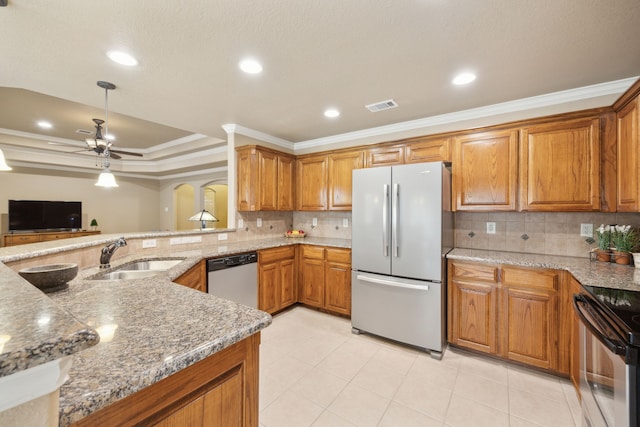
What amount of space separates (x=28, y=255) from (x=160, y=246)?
4.24ft

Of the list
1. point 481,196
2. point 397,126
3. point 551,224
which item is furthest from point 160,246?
point 551,224

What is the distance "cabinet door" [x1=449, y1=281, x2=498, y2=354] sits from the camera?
7.86 ft

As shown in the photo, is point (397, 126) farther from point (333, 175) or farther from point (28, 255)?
point (28, 255)

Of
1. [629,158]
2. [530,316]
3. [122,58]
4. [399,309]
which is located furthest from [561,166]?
[122,58]

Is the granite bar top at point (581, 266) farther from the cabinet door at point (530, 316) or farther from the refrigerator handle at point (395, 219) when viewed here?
the refrigerator handle at point (395, 219)

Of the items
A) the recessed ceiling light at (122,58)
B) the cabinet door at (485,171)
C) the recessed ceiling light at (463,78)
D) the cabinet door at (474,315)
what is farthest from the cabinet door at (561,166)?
the recessed ceiling light at (122,58)

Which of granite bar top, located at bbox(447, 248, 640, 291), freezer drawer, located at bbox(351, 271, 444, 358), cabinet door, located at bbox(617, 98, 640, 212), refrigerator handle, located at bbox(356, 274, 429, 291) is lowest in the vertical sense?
freezer drawer, located at bbox(351, 271, 444, 358)

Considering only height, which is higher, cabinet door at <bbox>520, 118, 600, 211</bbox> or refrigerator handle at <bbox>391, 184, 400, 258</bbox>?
cabinet door at <bbox>520, 118, 600, 211</bbox>

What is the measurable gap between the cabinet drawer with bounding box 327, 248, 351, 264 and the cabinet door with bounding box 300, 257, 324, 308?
0.16 metres

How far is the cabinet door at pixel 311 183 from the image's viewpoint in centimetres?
387

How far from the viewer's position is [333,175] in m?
3.77

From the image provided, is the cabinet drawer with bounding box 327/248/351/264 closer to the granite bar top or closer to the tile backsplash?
the granite bar top

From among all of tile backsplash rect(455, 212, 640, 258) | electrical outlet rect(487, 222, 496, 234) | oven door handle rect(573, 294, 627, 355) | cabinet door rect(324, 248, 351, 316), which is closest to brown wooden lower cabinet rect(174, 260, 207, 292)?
cabinet door rect(324, 248, 351, 316)

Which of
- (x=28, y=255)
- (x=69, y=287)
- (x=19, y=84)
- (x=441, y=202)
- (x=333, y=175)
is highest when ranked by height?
(x=19, y=84)
